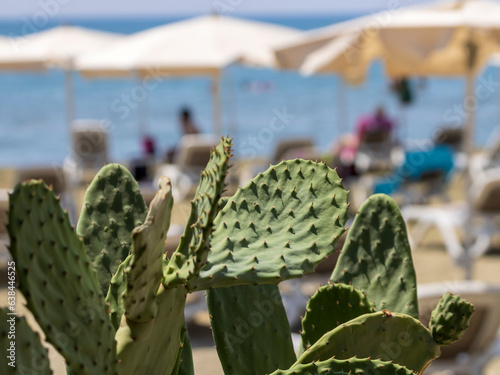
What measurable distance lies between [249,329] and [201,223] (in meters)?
0.44

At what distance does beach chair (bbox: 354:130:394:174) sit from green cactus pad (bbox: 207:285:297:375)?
10083 mm

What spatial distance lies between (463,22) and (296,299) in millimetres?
2495

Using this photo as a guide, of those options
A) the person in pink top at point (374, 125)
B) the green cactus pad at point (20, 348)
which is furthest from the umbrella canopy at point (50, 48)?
the green cactus pad at point (20, 348)

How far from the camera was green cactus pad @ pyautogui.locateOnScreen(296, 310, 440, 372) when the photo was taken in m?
1.18

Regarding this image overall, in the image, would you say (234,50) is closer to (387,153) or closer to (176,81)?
(387,153)

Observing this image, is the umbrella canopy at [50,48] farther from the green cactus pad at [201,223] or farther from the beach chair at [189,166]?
the green cactus pad at [201,223]

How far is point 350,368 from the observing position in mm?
1077

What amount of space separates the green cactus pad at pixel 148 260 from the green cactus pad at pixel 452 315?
0.43 metres

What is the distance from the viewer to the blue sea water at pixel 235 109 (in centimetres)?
2772

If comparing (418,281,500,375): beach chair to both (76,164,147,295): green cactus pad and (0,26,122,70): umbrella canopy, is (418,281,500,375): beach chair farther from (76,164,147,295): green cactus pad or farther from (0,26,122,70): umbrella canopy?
(0,26,122,70): umbrella canopy

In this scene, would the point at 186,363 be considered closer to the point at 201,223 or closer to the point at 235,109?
the point at 201,223

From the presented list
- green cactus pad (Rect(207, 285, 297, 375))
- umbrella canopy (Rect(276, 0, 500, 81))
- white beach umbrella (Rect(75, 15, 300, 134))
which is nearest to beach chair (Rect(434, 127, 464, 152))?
white beach umbrella (Rect(75, 15, 300, 134))

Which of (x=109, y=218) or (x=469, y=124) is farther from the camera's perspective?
(x=469, y=124)

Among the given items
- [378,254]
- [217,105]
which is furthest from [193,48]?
[378,254]
